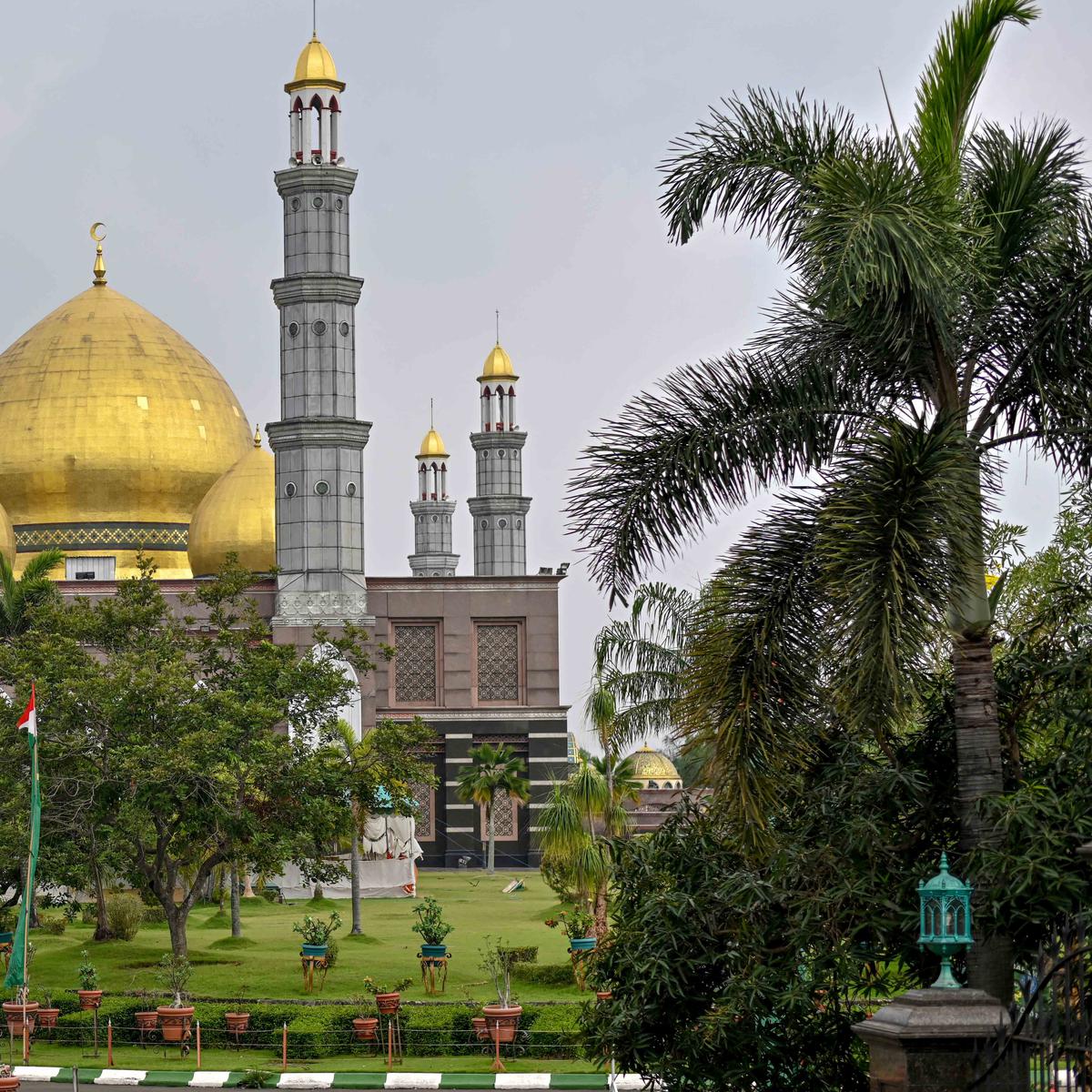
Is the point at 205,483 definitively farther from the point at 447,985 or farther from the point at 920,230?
the point at 920,230

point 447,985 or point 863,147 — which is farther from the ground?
point 863,147

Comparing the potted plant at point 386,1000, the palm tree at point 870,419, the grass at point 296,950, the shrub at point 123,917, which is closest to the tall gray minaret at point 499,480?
the grass at point 296,950

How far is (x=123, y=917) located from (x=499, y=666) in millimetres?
22511

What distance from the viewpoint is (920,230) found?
1103cm

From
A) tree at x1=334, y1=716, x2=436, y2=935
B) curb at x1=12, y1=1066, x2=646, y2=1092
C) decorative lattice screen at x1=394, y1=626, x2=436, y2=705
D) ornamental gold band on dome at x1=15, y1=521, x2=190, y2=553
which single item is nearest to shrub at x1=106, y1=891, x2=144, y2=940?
tree at x1=334, y1=716, x2=436, y2=935

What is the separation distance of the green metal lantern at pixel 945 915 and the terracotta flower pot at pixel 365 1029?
13.2 m

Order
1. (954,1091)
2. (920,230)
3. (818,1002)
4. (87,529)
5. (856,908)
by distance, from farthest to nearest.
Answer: (87,529)
(818,1002)
(856,908)
(920,230)
(954,1091)

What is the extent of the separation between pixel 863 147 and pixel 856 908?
15.2 feet

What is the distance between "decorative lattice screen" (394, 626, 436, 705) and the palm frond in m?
41.6

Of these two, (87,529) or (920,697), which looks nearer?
(920,697)

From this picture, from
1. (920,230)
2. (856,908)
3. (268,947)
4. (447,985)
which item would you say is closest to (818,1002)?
(856,908)

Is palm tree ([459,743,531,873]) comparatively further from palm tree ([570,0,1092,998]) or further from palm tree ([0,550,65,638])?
palm tree ([570,0,1092,998])

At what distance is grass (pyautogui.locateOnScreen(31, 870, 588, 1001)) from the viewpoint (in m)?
26.3

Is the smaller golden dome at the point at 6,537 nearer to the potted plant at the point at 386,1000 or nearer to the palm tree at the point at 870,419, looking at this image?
the potted plant at the point at 386,1000
